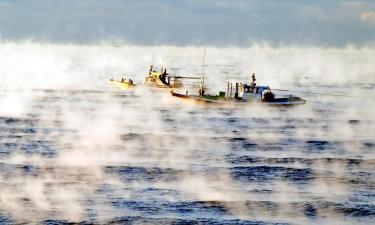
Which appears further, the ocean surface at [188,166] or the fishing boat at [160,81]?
the fishing boat at [160,81]

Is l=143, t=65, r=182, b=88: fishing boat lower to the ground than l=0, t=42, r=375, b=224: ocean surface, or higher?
higher

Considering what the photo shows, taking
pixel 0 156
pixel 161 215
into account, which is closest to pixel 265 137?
pixel 0 156

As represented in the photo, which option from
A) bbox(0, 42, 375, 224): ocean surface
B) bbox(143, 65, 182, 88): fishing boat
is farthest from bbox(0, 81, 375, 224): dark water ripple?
bbox(143, 65, 182, 88): fishing boat

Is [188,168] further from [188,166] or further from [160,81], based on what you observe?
[160,81]

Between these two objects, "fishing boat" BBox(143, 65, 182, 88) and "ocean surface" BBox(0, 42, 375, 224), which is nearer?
"ocean surface" BBox(0, 42, 375, 224)

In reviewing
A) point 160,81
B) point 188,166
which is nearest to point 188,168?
point 188,166

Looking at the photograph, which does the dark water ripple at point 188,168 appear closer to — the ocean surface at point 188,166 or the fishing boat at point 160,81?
the ocean surface at point 188,166

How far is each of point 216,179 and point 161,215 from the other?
8645 mm

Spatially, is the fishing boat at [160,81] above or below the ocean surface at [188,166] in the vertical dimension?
above

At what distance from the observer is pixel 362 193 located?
37625 millimetres

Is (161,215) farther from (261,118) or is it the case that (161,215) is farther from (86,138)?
(261,118)

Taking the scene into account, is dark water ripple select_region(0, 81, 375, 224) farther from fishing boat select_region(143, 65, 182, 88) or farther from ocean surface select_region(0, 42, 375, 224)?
fishing boat select_region(143, 65, 182, 88)

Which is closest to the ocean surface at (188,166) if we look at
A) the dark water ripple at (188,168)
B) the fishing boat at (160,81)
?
the dark water ripple at (188,168)

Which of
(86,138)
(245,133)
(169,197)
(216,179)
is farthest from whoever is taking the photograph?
(245,133)
